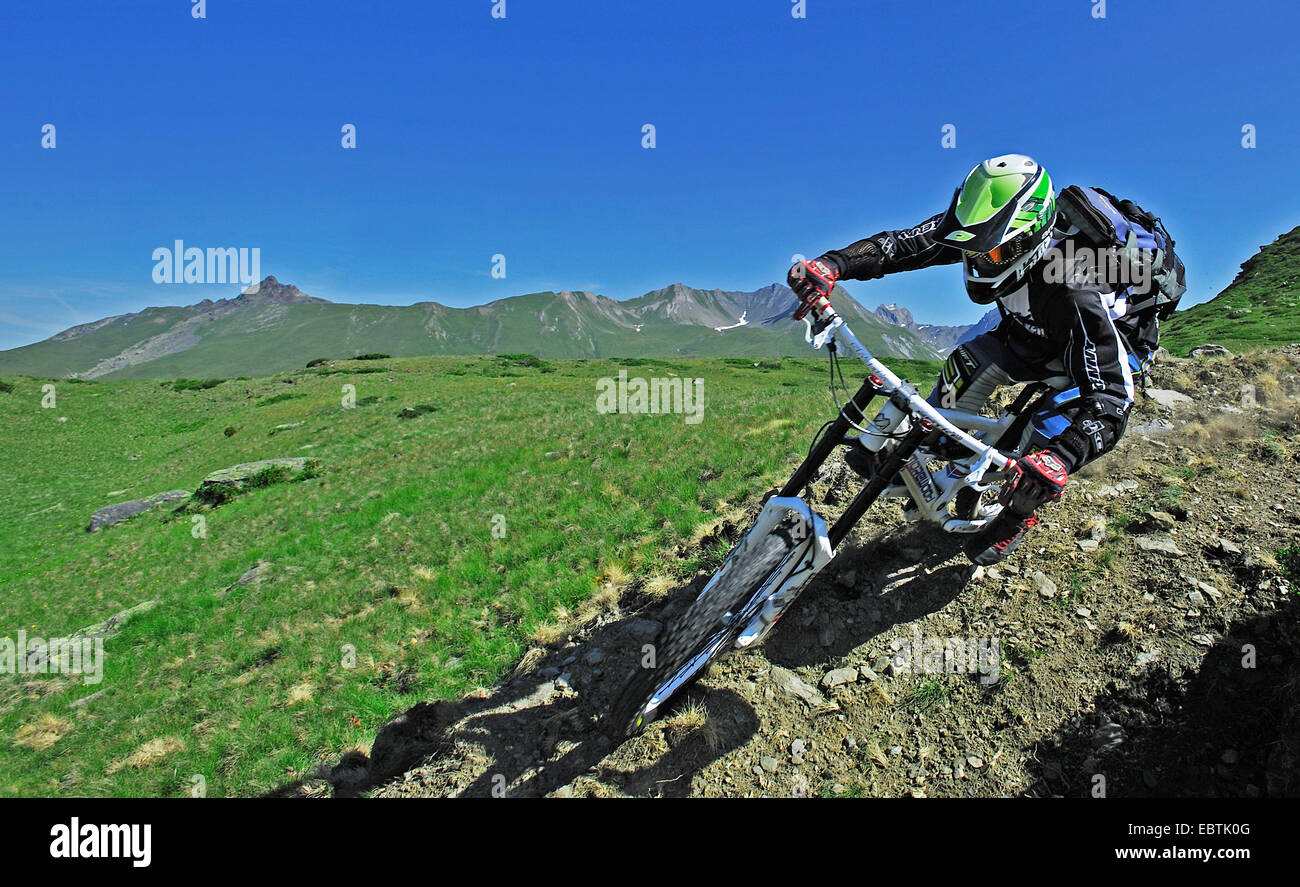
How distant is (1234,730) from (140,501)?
32295 millimetres

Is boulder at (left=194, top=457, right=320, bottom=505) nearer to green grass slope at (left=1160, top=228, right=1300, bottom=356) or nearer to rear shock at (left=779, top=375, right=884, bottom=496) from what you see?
rear shock at (left=779, top=375, right=884, bottom=496)

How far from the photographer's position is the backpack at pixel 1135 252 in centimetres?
512

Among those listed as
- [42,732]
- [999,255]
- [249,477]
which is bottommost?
[42,732]

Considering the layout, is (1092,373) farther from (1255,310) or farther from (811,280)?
(1255,310)

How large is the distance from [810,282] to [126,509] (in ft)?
97.6

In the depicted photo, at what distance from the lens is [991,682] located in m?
5.14

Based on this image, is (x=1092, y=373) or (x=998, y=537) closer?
(x=1092, y=373)

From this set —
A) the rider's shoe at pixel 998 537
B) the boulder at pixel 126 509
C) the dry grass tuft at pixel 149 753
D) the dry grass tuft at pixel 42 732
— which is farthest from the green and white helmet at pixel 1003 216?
the boulder at pixel 126 509

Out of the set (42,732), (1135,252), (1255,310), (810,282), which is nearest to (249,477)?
(42,732)

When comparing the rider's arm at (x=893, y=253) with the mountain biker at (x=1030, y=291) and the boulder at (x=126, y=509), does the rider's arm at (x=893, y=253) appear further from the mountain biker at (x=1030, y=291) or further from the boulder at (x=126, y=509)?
the boulder at (x=126, y=509)
